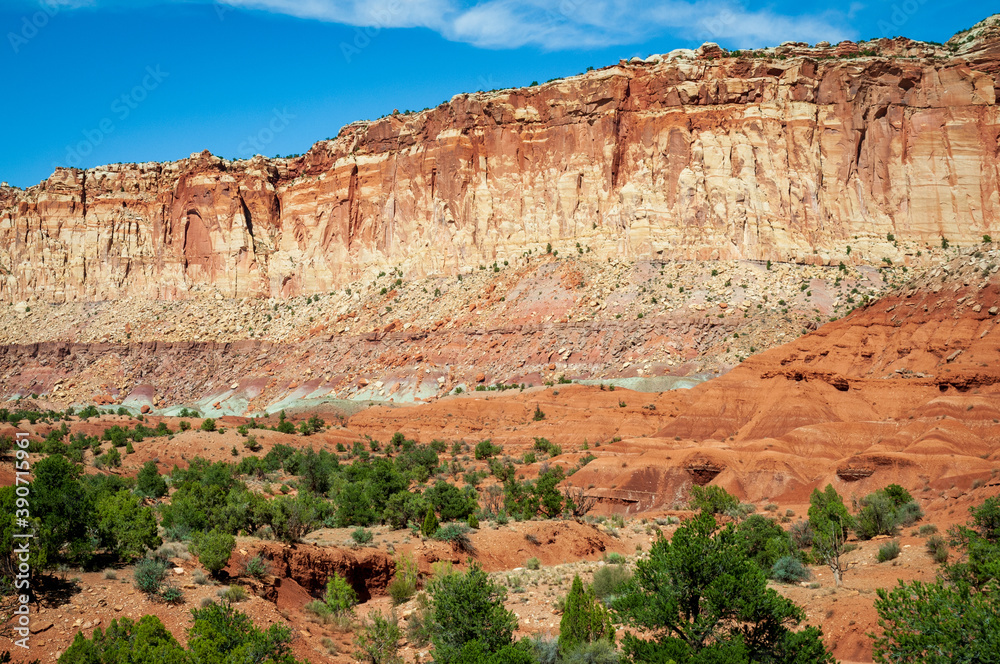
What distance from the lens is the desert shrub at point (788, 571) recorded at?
1803 cm

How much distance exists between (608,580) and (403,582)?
14.5ft

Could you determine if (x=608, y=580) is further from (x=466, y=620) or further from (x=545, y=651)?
(x=466, y=620)

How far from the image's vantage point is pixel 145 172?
83.1 metres

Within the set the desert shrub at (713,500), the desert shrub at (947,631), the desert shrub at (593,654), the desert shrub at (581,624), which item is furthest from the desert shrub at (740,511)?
the desert shrub at (947,631)

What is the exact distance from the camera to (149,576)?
14.2m

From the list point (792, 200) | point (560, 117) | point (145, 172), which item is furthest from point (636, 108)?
point (145, 172)

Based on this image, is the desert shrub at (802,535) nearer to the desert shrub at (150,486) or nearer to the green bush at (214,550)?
the green bush at (214,550)

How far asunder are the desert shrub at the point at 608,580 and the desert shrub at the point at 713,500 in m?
10.1

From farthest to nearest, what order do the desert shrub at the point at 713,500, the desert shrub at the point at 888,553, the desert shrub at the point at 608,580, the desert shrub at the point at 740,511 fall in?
the desert shrub at the point at 713,500
the desert shrub at the point at 740,511
the desert shrub at the point at 888,553
the desert shrub at the point at 608,580

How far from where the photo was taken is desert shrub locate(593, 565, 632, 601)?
1689cm

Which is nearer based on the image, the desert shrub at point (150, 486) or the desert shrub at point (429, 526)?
the desert shrub at point (429, 526)

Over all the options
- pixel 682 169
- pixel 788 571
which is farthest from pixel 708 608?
pixel 682 169

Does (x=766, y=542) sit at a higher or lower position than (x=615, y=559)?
higher

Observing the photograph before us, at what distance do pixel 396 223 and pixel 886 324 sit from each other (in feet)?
142
